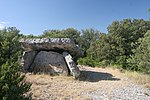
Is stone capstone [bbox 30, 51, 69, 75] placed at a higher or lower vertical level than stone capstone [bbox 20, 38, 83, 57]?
lower

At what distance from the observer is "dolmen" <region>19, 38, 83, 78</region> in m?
13.6

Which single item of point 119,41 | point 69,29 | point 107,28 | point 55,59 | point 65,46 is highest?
point 69,29

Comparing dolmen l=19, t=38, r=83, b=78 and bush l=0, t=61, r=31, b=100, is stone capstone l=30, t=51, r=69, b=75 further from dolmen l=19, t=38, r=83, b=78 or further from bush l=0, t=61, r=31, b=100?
bush l=0, t=61, r=31, b=100

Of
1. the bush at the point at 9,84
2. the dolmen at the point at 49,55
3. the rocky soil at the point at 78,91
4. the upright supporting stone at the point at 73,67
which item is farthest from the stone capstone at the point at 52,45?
the bush at the point at 9,84

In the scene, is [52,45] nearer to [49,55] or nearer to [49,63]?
[49,55]

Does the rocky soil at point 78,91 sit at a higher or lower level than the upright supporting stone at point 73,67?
lower

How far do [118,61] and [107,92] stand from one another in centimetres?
1855

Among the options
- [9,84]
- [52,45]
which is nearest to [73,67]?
[52,45]

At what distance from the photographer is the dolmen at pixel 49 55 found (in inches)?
535

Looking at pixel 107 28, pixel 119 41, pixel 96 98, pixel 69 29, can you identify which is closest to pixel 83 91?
pixel 96 98

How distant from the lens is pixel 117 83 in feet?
39.0

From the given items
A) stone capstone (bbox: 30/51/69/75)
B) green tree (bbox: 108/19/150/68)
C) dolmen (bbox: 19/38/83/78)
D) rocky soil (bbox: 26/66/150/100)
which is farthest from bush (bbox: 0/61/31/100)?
green tree (bbox: 108/19/150/68)

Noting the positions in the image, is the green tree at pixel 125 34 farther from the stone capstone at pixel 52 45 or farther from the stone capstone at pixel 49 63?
the stone capstone at pixel 49 63

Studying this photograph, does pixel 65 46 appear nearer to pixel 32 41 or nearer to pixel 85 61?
pixel 32 41
